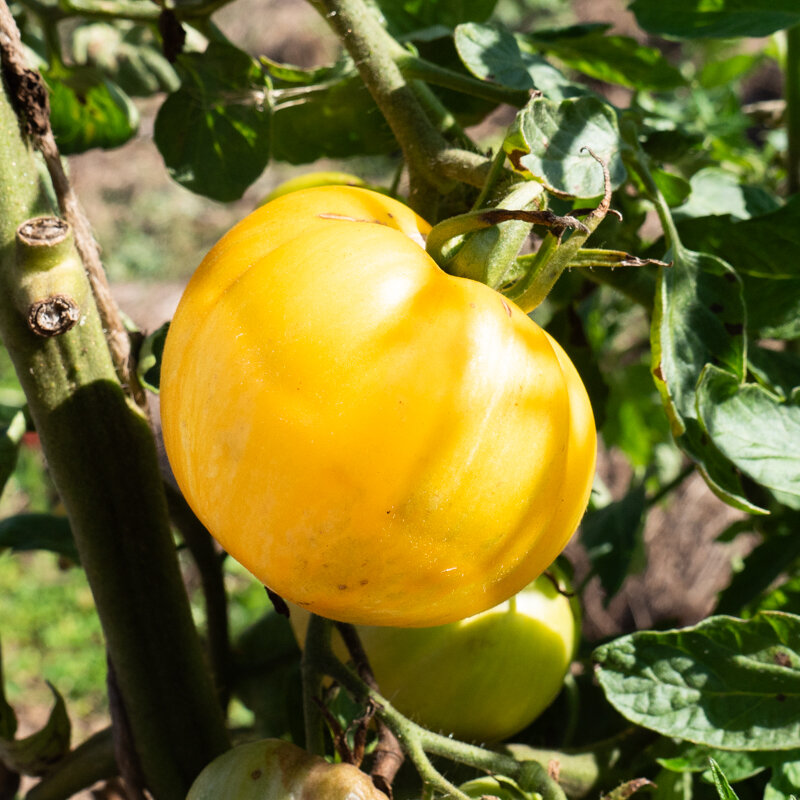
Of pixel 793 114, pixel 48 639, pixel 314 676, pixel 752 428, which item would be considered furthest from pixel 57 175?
pixel 48 639

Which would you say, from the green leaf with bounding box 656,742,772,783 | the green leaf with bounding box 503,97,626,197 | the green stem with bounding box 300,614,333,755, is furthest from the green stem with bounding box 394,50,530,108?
the green leaf with bounding box 656,742,772,783

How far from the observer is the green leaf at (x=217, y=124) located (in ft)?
2.58

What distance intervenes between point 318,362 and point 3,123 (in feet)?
0.91

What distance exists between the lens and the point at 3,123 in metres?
0.54

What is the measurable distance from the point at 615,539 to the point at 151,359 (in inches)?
22.3

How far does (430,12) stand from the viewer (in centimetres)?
86

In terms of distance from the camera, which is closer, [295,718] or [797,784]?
[797,784]

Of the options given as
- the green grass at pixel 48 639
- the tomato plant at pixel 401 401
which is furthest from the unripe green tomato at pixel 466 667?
the green grass at pixel 48 639

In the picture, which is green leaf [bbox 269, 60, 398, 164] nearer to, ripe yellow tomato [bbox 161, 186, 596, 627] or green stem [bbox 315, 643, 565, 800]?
ripe yellow tomato [bbox 161, 186, 596, 627]

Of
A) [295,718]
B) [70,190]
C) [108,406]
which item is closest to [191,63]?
[70,190]

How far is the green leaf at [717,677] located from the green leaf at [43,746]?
0.45 meters

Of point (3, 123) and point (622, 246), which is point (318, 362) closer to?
point (3, 123)

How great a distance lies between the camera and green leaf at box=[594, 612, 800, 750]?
0.61 metres

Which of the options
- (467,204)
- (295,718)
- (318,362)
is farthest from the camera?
(295,718)
